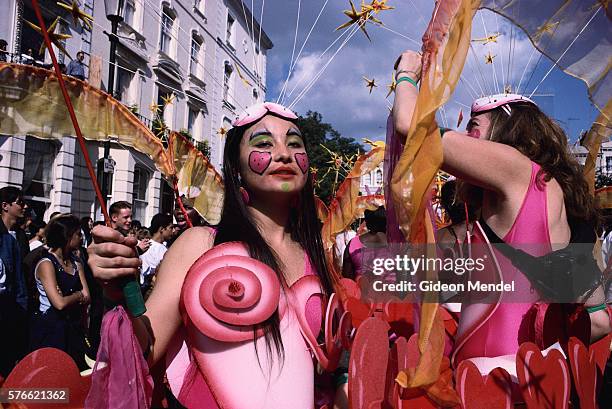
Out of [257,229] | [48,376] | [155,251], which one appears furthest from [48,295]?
[257,229]

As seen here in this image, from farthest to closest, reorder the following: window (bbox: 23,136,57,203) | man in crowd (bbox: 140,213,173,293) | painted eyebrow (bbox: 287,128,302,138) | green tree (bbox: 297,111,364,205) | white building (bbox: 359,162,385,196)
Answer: green tree (bbox: 297,111,364,205), window (bbox: 23,136,57,203), white building (bbox: 359,162,385,196), man in crowd (bbox: 140,213,173,293), painted eyebrow (bbox: 287,128,302,138)

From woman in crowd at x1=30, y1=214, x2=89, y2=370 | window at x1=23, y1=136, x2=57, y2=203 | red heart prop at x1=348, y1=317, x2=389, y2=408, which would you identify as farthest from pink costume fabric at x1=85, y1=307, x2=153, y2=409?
window at x1=23, y1=136, x2=57, y2=203

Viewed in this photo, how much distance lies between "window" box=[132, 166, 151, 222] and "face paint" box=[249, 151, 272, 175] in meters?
15.9

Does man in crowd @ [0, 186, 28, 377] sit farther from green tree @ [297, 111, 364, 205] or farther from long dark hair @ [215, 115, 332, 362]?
green tree @ [297, 111, 364, 205]

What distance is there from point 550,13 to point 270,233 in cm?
118

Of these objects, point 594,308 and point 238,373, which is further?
point 594,308

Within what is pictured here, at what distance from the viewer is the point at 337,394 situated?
1.58m

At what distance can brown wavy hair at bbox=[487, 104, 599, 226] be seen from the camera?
1466 mm

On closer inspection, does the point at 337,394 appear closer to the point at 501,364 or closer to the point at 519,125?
the point at 501,364

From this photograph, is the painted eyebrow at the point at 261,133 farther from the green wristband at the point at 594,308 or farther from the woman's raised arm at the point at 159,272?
the green wristband at the point at 594,308

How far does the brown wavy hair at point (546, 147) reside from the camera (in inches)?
57.7

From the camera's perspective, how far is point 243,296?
1.37 m

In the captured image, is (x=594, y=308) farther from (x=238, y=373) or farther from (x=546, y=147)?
(x=238, y=373)

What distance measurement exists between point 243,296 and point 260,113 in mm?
656
